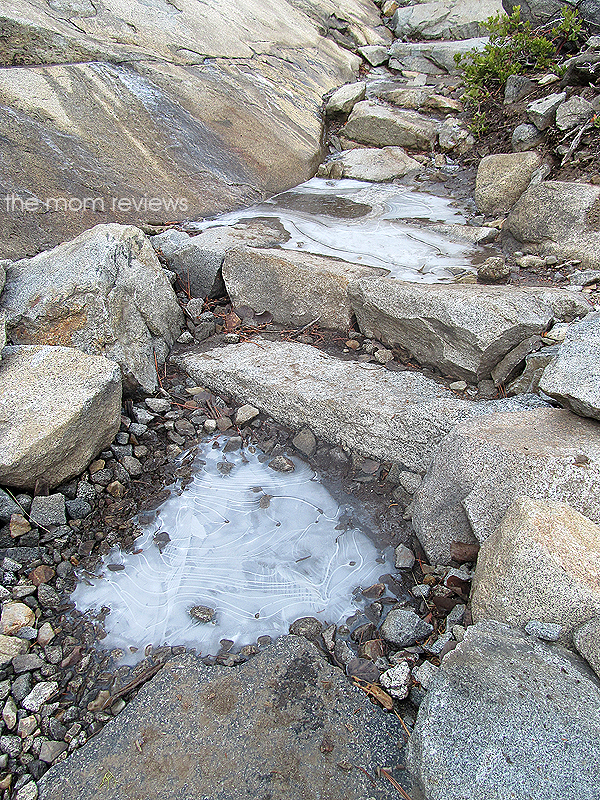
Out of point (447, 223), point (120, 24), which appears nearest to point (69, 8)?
point (120, 24)

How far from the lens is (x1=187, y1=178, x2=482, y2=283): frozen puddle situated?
3.60 meters

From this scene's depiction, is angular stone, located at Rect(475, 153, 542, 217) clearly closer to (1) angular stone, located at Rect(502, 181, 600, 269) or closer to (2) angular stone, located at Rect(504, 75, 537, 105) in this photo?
(1) angular stone, located at Rect(502, 181, 600, 269)

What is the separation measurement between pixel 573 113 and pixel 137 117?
11.7 ft

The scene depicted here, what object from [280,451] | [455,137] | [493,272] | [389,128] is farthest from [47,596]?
[389,128]

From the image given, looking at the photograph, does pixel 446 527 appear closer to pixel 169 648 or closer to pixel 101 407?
pixel 169 648

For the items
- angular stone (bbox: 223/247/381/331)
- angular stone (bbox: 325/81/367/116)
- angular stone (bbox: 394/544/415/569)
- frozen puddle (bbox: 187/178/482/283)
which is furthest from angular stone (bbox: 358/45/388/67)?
angular stone (bbox: 394/544/415/569)

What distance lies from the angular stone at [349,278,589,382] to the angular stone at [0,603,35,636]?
2.15 meters

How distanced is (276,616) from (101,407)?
1.20m

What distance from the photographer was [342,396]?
8.66 ft

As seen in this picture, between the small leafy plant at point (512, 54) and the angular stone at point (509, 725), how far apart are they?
531 centimetres

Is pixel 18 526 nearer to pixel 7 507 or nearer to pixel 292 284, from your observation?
pixel 7 507

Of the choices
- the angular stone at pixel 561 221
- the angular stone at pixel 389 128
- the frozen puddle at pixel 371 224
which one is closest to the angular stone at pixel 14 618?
the frozen puddle at pixel 371 224

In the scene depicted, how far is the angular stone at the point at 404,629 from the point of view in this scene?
1.82 meters

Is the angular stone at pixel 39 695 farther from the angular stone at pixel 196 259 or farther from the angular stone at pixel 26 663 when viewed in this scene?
the angular stone at pixel 196 259
